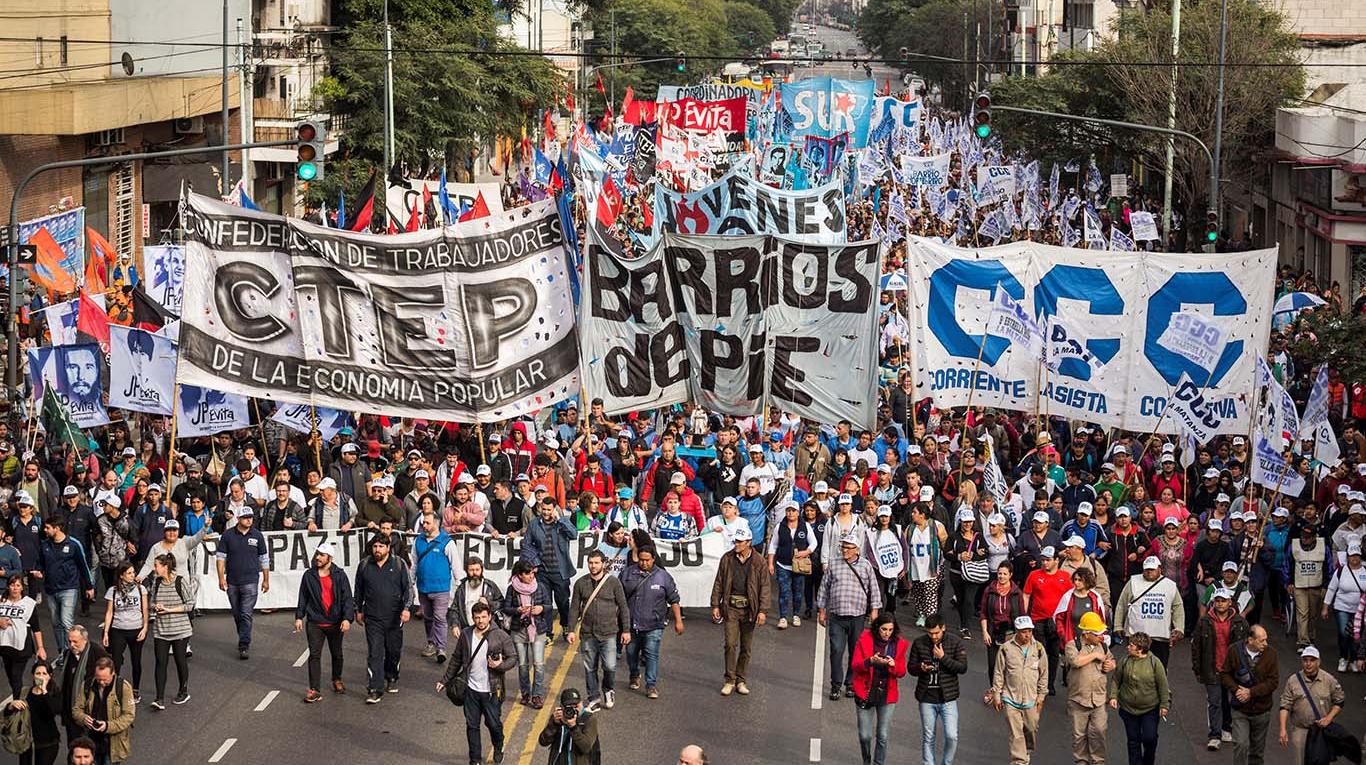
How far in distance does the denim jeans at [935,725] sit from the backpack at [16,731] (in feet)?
19.8

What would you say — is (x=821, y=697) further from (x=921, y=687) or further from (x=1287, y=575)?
(x=1287, y=575)

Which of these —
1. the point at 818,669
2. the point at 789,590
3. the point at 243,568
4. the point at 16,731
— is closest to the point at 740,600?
the point at 818,669

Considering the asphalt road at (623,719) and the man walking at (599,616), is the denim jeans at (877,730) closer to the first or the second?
the asphalt road at (623,719)

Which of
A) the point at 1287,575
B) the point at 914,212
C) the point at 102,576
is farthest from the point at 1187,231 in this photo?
the point at 102,576

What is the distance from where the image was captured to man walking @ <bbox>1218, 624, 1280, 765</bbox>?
1419 centimetres

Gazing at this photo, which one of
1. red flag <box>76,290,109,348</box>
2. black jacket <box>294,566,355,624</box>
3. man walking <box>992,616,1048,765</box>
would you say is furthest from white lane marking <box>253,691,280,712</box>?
red flag <box>76,290,109,348</box>

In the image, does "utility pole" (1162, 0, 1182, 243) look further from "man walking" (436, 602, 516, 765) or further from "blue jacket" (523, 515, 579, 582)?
"man walking" (436, 602, 516, 765)

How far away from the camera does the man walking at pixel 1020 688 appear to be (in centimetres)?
1416

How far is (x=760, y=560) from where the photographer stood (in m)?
16.3

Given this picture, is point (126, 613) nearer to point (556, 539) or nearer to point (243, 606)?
point (243, 606)

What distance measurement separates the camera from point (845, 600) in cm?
1619

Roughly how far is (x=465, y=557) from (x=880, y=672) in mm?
5388

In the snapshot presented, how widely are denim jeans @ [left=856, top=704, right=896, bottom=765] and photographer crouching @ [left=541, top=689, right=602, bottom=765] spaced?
8.03ft

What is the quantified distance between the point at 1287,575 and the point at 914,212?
31.0 metres
